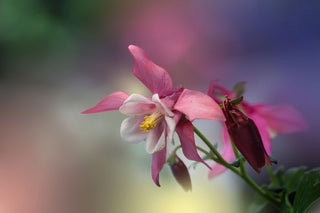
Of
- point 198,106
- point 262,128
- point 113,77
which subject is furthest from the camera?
point 113,77

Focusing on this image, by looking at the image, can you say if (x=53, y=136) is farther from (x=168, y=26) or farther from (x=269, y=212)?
(x=269, y=212)

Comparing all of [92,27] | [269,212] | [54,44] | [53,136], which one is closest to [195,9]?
[92,27]

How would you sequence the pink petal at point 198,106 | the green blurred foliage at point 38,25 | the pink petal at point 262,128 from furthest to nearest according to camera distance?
the green blurred foliage at point 38,25 < the pink petal at point 262,128 < the pink petal at point 198,106

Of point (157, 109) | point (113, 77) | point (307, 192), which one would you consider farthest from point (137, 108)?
point (113, 77)

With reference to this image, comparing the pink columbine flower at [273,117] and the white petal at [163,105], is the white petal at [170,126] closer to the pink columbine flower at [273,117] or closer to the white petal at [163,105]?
the white petal at [163,105]

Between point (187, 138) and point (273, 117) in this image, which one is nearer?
point (187, 138)

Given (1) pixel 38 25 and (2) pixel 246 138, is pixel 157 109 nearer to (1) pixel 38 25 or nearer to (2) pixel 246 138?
(2) pixel 246 138

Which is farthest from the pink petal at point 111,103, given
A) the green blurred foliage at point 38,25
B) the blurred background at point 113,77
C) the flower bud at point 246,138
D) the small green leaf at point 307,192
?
the green blurred foliage at point 38,25

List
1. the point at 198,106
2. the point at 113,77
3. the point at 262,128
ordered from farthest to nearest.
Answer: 1. the point at 113,77
2. the point at 262,128
3. the point at 198,106
